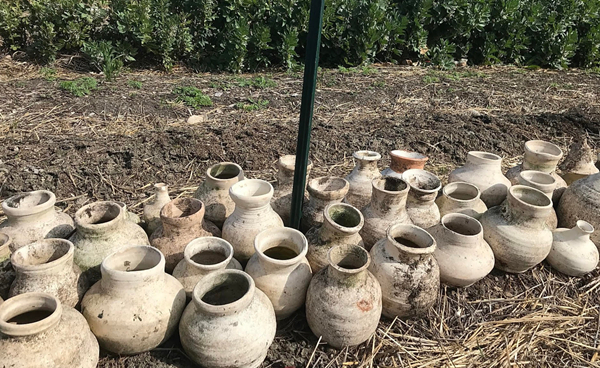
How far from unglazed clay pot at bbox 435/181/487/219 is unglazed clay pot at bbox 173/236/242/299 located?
195 centimetres

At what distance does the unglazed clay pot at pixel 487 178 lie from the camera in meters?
3.97

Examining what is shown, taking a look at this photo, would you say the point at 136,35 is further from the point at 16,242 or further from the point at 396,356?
the point at 396,356

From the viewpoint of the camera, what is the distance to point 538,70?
10703 mm

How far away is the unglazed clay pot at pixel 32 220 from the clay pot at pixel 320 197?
177cm

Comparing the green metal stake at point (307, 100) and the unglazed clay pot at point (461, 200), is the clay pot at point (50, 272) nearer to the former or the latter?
the green metal stake at point (307, 100)

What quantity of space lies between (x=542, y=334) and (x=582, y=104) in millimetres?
6558

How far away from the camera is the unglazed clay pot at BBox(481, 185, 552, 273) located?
3.40 m

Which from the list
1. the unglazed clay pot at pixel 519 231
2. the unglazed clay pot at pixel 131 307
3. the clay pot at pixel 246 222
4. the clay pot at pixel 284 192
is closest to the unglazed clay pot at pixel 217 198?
the clay pot at pixel 246 222

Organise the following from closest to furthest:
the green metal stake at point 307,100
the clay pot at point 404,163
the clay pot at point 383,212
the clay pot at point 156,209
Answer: the green metal stake at point 307,100
the clay pot at point 383,212
the clay pot at point 156,209
the clay pot at point 404,163

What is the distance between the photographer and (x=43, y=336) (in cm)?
213

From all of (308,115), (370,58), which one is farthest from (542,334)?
(370,58)

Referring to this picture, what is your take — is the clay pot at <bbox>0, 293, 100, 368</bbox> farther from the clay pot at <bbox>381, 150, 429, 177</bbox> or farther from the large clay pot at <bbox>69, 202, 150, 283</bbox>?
the clay pot at <bbox>381, 150, 429, 177</bbox>

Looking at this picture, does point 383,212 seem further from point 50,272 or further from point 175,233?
point 50,272

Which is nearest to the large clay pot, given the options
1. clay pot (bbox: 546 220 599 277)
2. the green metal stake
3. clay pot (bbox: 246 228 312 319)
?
clay pot (bbox: 246 228 312 319)
